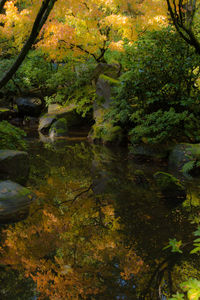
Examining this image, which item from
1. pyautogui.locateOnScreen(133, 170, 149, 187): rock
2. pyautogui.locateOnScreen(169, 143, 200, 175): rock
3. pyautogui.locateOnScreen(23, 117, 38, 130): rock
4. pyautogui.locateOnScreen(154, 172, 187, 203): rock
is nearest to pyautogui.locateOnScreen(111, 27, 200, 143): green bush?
pyautogui.locateOnScreen(169, 143, 200, 175): rock

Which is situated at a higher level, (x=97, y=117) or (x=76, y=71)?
(x=76, y=71)

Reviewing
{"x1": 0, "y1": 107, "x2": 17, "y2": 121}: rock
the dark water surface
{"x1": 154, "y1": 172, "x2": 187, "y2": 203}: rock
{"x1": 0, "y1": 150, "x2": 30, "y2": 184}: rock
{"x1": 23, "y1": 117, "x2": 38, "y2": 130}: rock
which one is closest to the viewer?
the dark water surface

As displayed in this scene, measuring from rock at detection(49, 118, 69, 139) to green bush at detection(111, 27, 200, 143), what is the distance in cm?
572

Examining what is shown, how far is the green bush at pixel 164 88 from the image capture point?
28.0 ft

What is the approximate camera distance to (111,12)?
14.1 metres

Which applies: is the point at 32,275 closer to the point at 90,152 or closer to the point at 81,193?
the point at 81,193

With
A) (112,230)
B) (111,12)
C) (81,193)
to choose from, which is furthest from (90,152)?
(111,12)

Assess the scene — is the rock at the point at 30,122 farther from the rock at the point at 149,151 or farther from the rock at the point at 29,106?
the rock at the point at 149,151

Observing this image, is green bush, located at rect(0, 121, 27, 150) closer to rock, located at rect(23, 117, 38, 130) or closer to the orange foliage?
the orange foliage

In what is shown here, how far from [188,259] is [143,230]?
87 cm

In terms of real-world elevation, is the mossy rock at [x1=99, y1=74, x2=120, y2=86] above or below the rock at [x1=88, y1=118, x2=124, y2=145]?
above

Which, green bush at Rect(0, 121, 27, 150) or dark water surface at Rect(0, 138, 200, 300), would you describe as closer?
dark water surface at Rect(0, 138, 200, 300)

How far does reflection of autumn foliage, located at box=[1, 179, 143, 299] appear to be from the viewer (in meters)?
Answer: 2.78

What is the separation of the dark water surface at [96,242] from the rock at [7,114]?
12580mm
